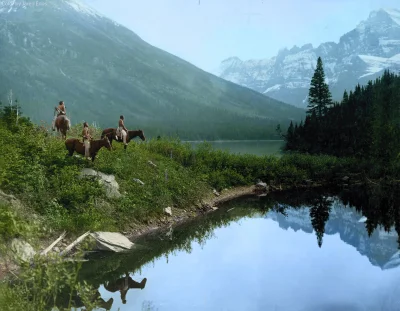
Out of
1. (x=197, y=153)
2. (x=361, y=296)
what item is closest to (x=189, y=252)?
(x=361, y=296)

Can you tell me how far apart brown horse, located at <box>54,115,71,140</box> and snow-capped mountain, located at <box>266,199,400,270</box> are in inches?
526

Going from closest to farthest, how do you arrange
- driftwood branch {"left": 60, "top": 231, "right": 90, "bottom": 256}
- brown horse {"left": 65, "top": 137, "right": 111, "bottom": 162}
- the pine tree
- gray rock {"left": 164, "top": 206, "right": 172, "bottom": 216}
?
1. driftwood branch {"left": 60, "top": 231, "right": 90, "bottom": 256}
2. brown horse {"left": 65, "top": 137, "right": 111, "bottom": 162}
3. gray rock {"left": 164, "top": 206, "right": 172, "bottom": 216}
4. the pine tree

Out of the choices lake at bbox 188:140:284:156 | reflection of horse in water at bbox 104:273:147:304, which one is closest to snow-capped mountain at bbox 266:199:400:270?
reflection of horse in water at bbox 104:273:147:304

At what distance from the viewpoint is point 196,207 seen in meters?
27.7

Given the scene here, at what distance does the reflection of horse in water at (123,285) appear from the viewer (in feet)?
47.0

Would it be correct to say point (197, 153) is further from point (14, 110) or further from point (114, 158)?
point (14, 110)

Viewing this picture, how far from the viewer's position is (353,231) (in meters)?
25.0

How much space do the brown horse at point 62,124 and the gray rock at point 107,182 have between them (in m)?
4.74

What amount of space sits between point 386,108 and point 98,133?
37.6 m

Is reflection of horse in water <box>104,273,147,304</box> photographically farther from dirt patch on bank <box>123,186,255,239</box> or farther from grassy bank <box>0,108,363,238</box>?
dirt patch on bank <box>123,186,255,239</box>

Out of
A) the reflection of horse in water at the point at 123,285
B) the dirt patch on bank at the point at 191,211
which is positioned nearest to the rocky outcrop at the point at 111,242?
the dirt patch on bank at the point at 191,211

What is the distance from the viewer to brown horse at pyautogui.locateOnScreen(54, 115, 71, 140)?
25.7 meters

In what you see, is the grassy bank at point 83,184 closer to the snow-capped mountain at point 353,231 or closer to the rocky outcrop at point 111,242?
the rocky outcrop at point 111,242

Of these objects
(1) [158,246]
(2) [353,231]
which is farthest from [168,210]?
(2) [353,231]
